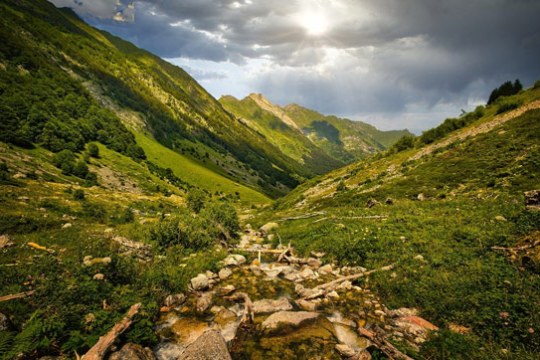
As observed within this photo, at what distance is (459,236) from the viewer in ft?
54.7

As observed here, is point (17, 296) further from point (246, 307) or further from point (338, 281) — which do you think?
point (338, 281)

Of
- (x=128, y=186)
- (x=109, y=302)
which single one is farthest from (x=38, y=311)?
(x=128, y=186)

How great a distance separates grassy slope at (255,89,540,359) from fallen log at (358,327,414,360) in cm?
123

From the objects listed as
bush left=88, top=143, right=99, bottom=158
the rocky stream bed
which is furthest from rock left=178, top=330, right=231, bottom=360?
bush left=88, top=143, right=99, bottom=158

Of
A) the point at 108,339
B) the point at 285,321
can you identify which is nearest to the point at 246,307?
the point at 285,321

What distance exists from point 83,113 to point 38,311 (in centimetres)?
14704

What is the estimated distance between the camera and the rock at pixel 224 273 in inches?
754

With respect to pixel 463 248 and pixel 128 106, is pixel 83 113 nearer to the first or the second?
pixel 128 106

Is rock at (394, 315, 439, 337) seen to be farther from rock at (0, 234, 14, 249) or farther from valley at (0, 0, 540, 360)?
rock at (0, 234, 14, 249)

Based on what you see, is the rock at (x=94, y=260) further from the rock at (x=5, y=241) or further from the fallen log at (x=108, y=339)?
the fallen log at (x=108, y=339)

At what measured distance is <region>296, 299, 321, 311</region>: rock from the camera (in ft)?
46.6

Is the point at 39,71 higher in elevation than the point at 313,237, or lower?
higher

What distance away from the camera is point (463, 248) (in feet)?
50.2

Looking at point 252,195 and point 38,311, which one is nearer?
point 38,311
